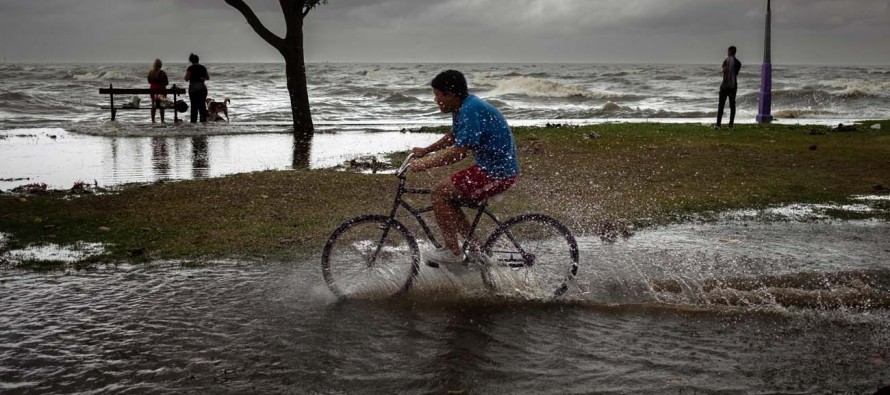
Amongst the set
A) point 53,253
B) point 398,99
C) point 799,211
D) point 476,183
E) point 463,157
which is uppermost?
point 398,99

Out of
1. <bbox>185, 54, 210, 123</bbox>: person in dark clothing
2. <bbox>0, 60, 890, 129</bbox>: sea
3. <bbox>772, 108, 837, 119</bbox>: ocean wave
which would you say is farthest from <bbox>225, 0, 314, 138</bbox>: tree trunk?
<bbox>772, 108, 837, 119</bbox>: ocean wave

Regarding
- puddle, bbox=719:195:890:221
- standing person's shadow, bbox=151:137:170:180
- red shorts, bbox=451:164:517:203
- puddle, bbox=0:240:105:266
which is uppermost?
red shorts, bbox=451:164:517:203

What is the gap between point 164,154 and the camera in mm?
16547

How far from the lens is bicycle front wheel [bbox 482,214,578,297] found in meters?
6.53

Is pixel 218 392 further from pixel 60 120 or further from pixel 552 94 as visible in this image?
pixel 552 94

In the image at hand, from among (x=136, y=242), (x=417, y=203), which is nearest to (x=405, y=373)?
(x=136, y=242)

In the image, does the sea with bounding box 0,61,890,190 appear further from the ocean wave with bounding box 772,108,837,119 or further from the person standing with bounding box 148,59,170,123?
the person standing with bounding box 148,59,170,123

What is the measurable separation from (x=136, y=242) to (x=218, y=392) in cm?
418

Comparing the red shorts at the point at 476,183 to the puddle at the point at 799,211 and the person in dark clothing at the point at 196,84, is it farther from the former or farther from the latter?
the person in dark clothing at the point at 196,84

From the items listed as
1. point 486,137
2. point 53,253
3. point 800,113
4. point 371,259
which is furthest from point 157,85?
point 800,113

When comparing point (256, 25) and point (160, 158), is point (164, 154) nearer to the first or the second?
point (160, 158)

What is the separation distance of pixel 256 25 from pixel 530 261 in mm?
15908

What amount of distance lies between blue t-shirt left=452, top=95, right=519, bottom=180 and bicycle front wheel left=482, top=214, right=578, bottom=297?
0.52 m

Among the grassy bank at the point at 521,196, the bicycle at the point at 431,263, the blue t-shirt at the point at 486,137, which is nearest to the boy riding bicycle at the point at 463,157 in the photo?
the blue t-shirt at the point at 486,137
